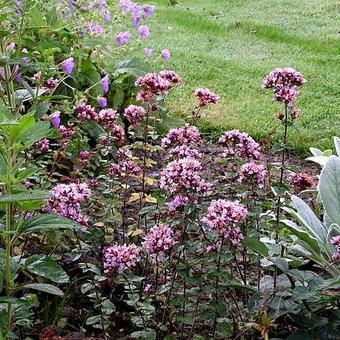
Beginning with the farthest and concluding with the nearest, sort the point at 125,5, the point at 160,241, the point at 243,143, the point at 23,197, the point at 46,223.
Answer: the point at 125,5 → the point at 243,143 → the point at 160,241 → the point at 46,223 → the point at 23,197

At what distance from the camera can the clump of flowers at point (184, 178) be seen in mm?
1909

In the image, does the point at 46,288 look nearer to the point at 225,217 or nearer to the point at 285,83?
the point at 225,217

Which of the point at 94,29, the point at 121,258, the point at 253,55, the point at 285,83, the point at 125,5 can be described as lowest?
the point at 253,55

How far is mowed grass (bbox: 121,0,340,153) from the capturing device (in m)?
4.46

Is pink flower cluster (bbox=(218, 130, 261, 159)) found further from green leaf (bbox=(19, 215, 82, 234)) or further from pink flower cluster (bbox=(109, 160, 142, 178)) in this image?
green leaf (bbox=(19, 215, 82, 234))

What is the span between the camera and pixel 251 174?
2.12 m

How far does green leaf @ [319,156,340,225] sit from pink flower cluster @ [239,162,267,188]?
0.35 meters

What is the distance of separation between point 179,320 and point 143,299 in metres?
0.14

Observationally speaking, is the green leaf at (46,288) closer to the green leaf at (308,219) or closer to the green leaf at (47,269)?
the green leaf at (47,269)

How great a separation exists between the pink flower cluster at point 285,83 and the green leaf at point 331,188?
36cm

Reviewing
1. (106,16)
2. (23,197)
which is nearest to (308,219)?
(23,197)

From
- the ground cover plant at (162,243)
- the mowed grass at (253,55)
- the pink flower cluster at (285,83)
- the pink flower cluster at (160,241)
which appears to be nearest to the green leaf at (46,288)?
the ground cover plant at (162,243)

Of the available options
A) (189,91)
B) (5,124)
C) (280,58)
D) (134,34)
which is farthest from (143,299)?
(134,34)

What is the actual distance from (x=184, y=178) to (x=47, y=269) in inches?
16.3
